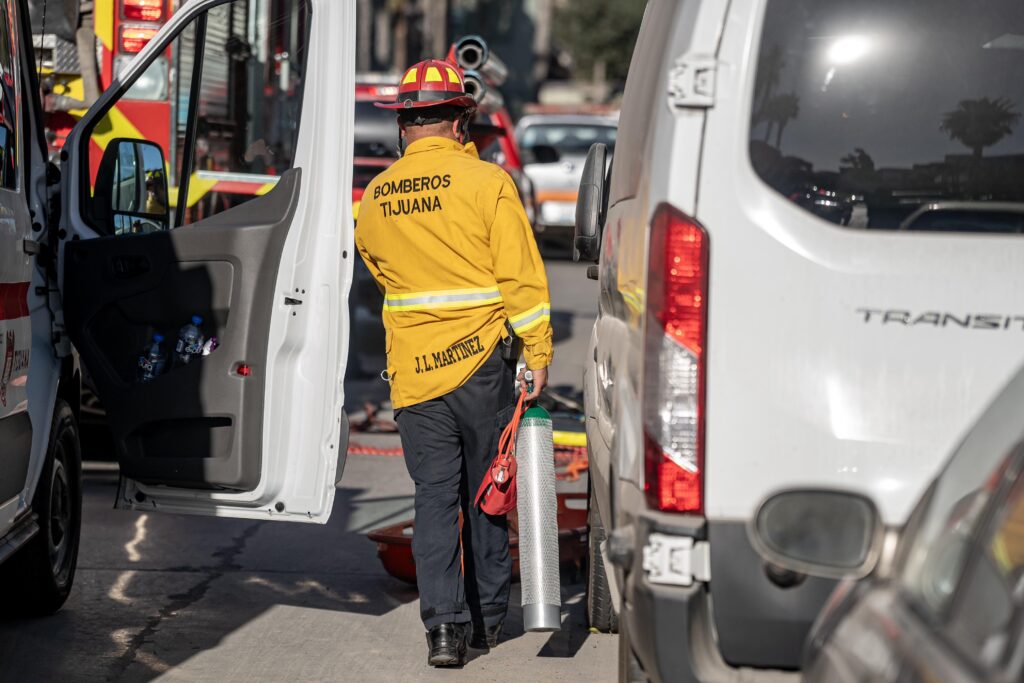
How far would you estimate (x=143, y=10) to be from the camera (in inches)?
305

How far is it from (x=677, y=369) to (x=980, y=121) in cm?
86

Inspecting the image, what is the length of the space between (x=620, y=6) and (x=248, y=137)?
41.3 meters

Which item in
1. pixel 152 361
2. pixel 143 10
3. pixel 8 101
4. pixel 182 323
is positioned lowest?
pixel 152 361

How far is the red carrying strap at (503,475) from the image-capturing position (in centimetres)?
509

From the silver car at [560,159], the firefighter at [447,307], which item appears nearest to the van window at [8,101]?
the firefighter at [447,307]

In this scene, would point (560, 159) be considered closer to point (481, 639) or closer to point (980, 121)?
point (481, 639)

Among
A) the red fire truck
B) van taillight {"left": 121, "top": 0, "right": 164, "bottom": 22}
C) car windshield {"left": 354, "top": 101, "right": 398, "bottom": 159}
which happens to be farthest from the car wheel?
car windshield {"left": 354, "top": 101, "right": 398, "bottom": 159}

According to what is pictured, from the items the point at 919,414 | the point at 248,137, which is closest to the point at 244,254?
the point at 919,414

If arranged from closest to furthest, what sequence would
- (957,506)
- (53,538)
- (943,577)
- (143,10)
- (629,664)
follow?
(943,577) → (957,506) → (629,664) → (53,538) → (143,10)

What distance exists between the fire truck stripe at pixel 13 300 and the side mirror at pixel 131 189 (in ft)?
1.92

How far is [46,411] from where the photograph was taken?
5273 millimetres

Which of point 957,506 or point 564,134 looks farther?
point 564,134

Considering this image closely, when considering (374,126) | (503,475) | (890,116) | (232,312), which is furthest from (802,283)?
(374,126)

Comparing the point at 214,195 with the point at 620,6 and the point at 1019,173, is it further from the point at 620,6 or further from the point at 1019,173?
the point at 620,6
